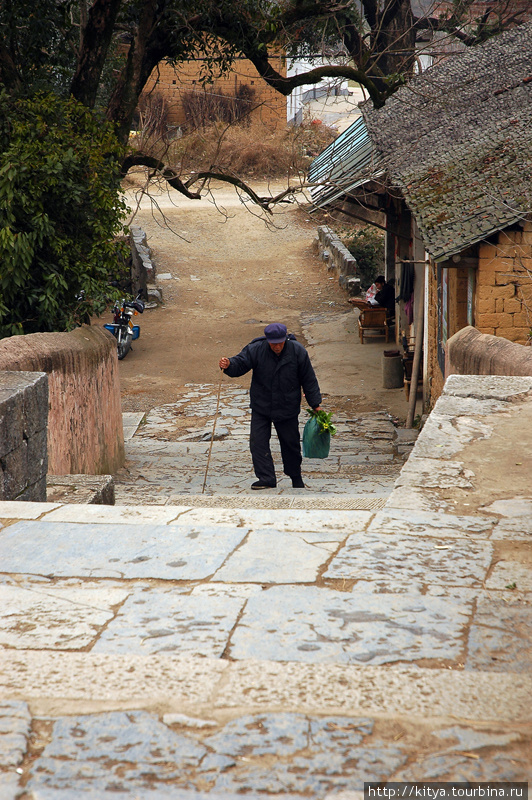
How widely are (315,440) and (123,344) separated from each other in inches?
327

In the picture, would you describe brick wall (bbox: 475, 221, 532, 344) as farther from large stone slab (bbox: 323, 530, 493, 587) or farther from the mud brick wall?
large stone slab (bbox: 323, 530, 493, 587)

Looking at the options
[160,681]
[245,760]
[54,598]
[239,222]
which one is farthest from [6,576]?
[239,222]

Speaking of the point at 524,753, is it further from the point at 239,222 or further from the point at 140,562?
the point at 239,222

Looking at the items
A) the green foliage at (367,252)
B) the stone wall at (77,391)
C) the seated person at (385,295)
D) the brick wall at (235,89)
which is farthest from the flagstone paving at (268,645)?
the brick wall at (235,89)

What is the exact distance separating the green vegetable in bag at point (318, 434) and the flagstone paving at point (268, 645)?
345 centimetres

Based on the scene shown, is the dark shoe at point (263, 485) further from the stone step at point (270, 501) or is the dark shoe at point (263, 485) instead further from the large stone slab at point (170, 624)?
the large stone slab at point (170, 624)

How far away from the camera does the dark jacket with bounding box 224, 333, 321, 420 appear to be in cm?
724

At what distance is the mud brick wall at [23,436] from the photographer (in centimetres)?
411

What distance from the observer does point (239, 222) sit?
24.4m

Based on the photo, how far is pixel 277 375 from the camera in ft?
23.8

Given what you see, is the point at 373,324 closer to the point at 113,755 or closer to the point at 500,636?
the point at 500,636

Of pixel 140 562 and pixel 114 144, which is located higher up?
pixel 114 144

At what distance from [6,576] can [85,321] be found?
6294mm

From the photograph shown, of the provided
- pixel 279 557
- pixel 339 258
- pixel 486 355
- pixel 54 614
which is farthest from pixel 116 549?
pixel 339 258
